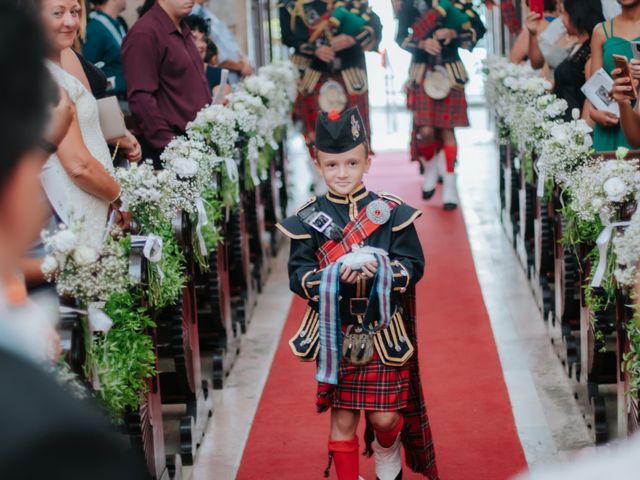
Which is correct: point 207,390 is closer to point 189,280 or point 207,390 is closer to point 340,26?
point 189,280

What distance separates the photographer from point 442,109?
33.5ft

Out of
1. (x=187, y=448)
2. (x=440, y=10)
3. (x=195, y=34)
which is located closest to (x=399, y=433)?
(x=187, y=448)

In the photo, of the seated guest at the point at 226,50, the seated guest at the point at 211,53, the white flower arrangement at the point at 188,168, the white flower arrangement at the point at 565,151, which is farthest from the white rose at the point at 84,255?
the seated guest at the point at 226,50

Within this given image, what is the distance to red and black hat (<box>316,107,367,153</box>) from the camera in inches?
166

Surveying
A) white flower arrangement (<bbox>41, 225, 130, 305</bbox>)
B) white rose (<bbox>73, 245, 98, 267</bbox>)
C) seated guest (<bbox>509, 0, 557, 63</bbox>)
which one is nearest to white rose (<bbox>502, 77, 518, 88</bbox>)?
seated guest (<bbox>509, 0, 557, 63</bbox>)

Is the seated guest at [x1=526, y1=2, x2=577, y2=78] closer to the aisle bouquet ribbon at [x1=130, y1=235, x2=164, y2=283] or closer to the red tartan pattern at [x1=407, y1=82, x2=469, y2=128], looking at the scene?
the red tartan pattern at [x1=407, y1=82, x2=469, y2=128]

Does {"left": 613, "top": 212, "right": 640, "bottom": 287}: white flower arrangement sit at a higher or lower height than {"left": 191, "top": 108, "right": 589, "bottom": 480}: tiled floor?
higher

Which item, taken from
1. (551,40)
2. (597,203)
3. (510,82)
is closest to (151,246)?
(597,203)

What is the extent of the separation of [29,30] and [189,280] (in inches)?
166

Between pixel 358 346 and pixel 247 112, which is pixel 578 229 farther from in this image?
pixel 247 112

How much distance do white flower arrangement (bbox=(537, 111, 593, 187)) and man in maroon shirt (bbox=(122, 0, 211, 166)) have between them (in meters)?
1.98

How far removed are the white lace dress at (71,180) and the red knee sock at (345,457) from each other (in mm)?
1097

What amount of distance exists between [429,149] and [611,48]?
476cm

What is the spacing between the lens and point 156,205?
15.4ft
